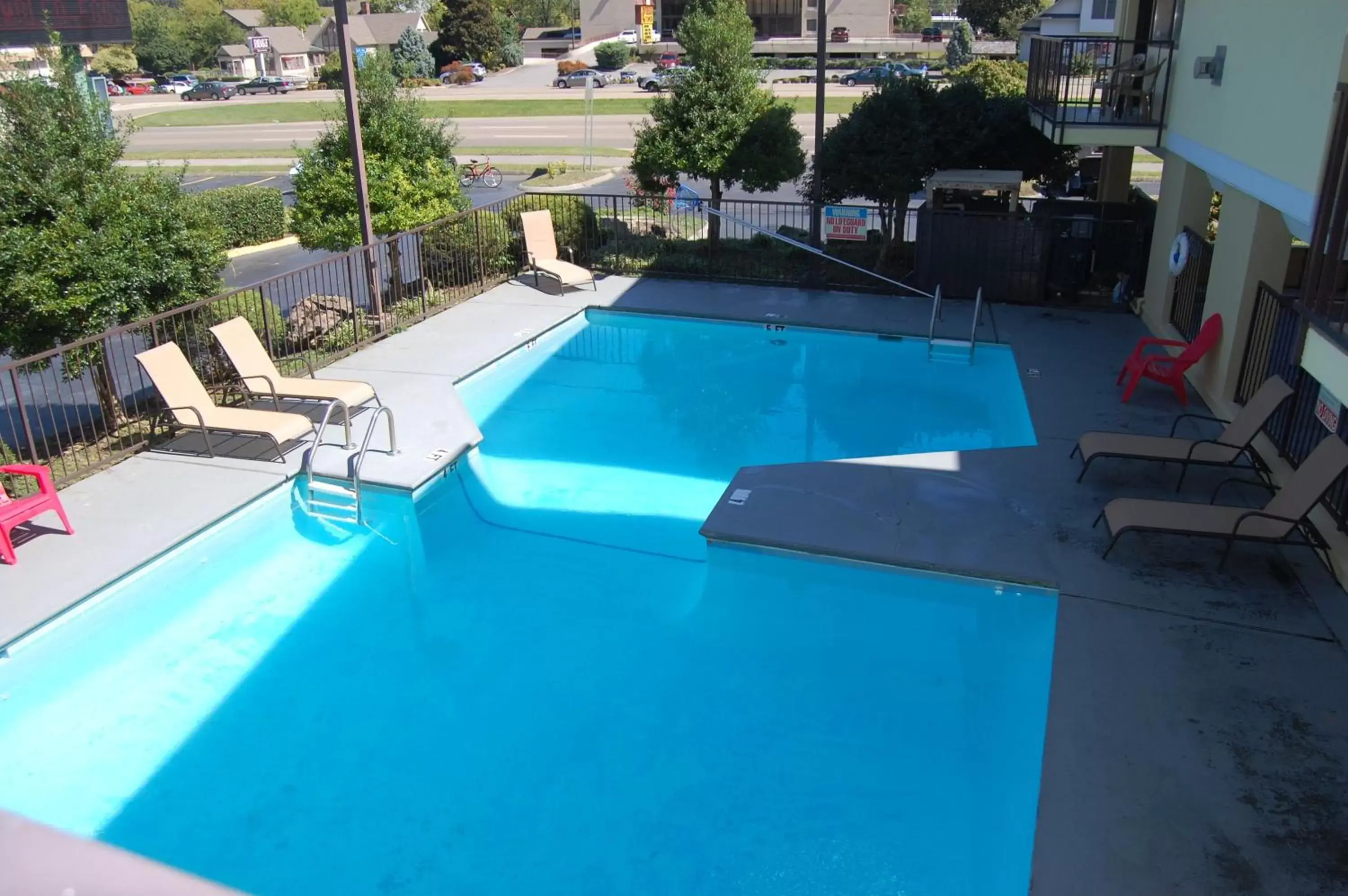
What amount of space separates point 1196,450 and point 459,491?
7.05 m

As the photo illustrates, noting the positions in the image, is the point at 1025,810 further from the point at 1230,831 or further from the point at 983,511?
the point at 983,511

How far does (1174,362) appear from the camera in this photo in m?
11.4

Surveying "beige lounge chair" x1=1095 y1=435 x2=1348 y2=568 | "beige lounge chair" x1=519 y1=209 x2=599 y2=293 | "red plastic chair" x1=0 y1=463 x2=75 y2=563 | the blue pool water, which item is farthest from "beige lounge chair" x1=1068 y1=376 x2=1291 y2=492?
"beige lounge chair" x1=519 y1=209 x2=599 y2=293

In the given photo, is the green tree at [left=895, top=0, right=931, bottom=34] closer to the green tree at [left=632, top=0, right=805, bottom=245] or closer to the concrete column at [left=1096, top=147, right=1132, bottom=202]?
the concrete column at [left=1096, top=147, right=1132, bottom=202]

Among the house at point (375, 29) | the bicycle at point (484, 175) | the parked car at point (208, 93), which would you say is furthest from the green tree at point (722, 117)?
the house at point (375, 29)

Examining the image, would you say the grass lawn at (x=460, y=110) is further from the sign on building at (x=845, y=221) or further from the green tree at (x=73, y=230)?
the green tree at (x=73, y=230)

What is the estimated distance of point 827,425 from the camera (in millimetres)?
12367

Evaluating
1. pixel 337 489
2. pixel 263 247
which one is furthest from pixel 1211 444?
pixel 263 247

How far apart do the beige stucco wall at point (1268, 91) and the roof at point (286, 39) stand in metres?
90.6

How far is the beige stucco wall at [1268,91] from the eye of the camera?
850cm

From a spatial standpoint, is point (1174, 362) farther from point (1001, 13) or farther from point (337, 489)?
point (1001, 13)

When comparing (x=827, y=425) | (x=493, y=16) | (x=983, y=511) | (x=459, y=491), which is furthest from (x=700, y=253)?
(x=493, y=16)

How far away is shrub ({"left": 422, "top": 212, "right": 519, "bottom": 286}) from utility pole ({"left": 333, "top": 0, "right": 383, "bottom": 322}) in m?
1.44

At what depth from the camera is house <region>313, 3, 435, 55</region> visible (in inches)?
3172
